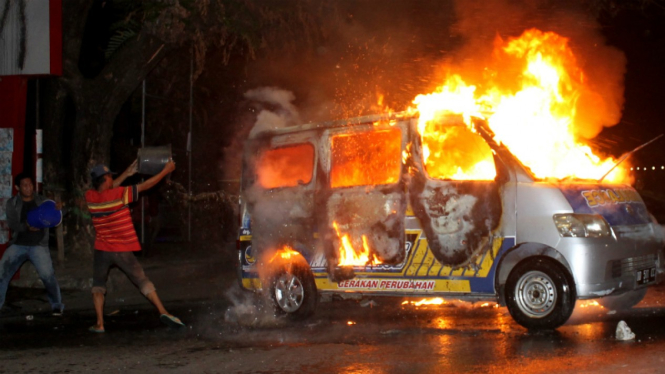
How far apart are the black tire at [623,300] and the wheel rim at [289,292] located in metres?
3.33

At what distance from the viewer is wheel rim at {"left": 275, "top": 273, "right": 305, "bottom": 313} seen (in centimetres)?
897

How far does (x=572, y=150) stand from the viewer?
841cm

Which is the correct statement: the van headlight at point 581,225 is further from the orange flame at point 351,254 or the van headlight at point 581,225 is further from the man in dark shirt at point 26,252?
the man in dark shirt at point 26,252

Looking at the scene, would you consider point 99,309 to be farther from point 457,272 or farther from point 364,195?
point 457,272

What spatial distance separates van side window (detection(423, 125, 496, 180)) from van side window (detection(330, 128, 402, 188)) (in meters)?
0.34

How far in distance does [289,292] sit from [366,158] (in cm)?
186

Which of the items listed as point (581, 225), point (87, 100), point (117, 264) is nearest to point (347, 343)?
point (581, 225)

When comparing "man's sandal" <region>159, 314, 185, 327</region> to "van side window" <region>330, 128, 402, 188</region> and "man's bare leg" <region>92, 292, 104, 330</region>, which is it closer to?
"man's bare leg" <region>92, 292, 104, 330</region>

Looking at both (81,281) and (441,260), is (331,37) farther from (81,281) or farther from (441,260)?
(441,260)

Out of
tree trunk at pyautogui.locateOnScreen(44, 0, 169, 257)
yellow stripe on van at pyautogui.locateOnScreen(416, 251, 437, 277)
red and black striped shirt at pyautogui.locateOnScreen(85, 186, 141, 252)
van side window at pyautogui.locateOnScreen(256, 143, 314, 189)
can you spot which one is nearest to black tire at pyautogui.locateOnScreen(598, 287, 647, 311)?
yellow stripe on van at pyautogui.locateOnScreen(416, 251, 437, 277)

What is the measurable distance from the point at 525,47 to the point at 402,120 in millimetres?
1888

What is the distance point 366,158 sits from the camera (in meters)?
8.56

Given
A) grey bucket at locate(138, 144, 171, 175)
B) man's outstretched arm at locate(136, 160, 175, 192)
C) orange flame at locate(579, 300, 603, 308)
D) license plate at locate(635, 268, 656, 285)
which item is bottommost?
orange flame at locate(579, 300, 603, 308)

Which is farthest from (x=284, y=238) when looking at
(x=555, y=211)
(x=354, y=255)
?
(x=555, y=211)
